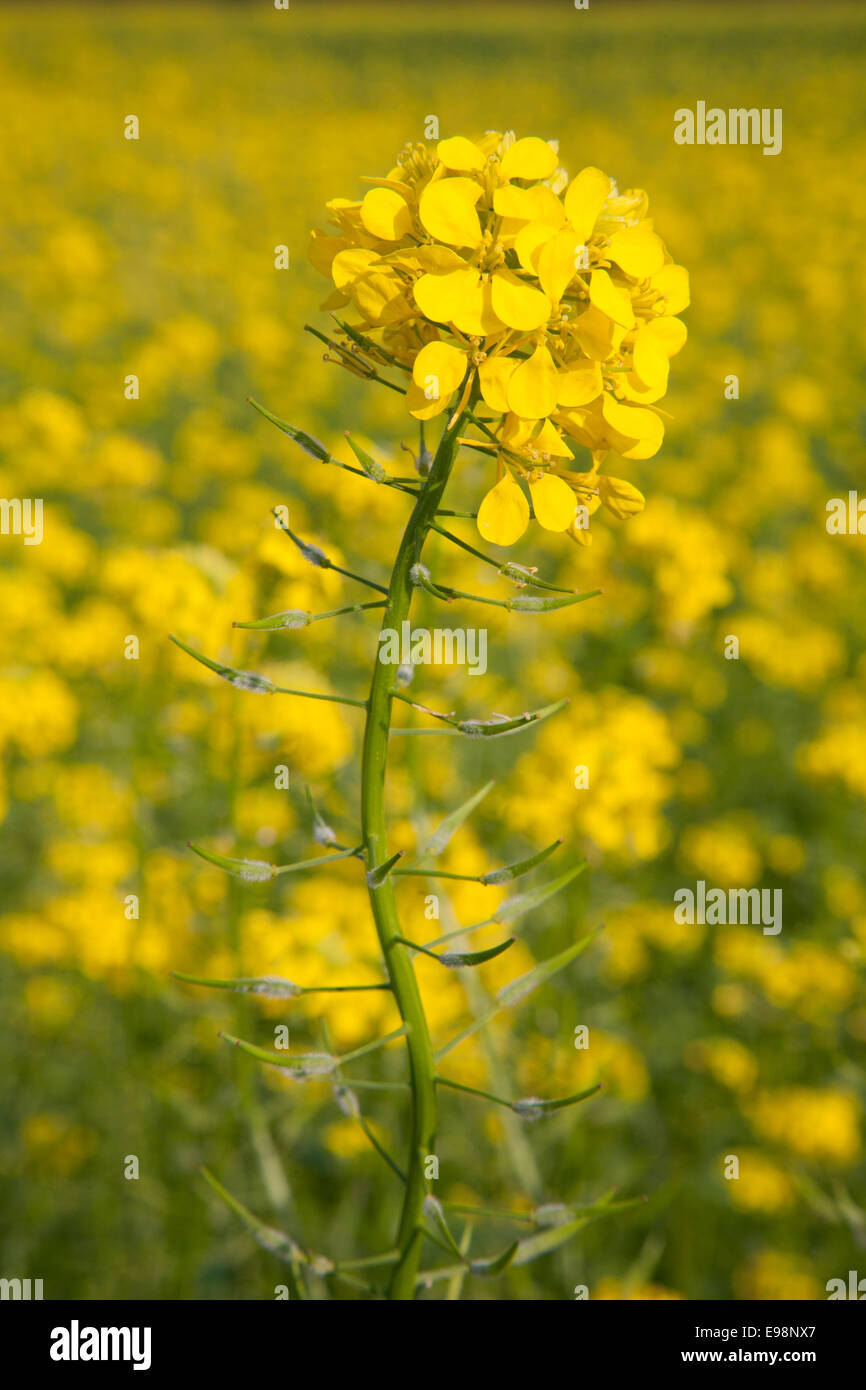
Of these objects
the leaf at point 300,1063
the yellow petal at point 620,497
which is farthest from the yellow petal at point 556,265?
the leaf at point 300,1063

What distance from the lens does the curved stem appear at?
0.98m

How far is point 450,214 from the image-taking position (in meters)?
0.93

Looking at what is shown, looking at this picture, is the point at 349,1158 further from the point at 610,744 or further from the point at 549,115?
the point at 549,115

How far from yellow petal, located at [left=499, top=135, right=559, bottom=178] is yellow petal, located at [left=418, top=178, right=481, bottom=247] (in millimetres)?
48

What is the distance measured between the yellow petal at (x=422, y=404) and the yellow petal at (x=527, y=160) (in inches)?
8.1

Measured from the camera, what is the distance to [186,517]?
5.32m

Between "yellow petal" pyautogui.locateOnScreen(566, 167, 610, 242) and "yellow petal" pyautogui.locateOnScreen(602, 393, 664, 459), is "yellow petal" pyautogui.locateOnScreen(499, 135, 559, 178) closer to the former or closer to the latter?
"yellow petal" pyautogui.locateOnScreen(566, 167, 610, 242)

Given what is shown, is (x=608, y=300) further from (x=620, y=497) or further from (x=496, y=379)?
(x=620, y=497)

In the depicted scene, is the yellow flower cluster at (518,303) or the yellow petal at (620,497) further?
the yellow petal at (620,497)

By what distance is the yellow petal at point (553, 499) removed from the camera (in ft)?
3.20

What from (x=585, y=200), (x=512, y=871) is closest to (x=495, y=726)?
(x=512, y=871)

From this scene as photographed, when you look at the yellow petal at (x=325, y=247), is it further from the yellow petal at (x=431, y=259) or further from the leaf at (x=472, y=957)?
the leaf at (x=472, y=957)

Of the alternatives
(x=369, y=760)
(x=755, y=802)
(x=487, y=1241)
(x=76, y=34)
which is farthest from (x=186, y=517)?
(x=76, y=34)

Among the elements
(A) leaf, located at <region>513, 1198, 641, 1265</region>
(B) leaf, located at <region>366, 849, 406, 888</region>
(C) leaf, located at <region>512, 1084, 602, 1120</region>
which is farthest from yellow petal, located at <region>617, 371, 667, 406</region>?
(A) leaf, located at <region>513, 1198, 641, 1265</region>
